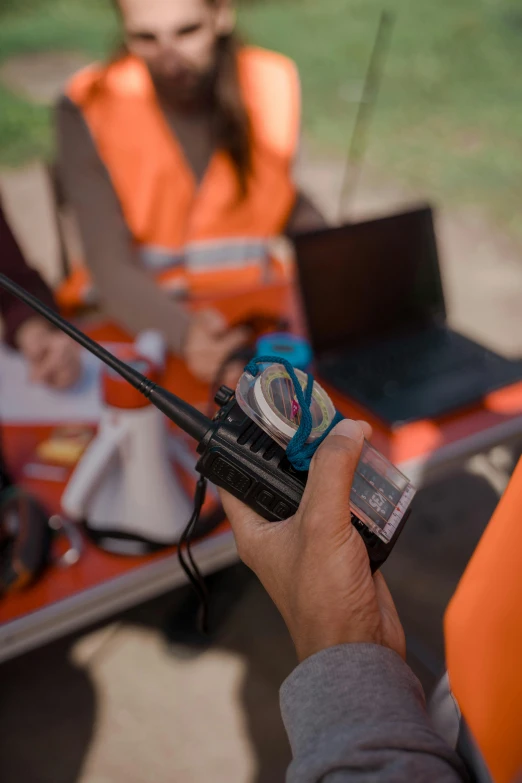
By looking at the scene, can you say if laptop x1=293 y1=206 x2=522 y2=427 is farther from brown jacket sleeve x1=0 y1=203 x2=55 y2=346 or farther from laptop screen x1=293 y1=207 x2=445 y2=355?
brown jacket sleeve x1=0 y1=203 x2=55 y2=346

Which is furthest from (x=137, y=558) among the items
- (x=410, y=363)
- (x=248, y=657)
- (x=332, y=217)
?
(x=332, y=217)

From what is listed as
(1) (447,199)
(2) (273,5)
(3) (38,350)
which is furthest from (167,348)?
(2) (273,5)

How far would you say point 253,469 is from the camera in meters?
0.59

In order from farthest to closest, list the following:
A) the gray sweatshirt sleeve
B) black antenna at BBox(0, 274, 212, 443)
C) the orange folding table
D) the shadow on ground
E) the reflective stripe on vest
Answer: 1. the reflective stripe on vest
2. the shadow on ground
3. the orange folding table
4. black antenna at BBox(0, 274, 212, 443)
5. the gray sweatshirt sleeve

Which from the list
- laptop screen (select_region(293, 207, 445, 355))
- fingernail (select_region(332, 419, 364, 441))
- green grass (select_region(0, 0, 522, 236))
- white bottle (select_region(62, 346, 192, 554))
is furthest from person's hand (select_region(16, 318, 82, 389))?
green grass (select_region(0, 0, 522, 236))

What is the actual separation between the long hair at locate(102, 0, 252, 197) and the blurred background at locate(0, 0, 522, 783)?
0.63m

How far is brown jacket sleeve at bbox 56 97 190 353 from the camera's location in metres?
1.38

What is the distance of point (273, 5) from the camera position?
8.52 metres

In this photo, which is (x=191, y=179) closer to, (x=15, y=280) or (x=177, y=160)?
(x=177, y=160)

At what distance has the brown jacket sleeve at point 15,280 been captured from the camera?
1.13 meters

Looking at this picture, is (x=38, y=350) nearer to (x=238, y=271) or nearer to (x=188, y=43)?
(x=238, y=271)

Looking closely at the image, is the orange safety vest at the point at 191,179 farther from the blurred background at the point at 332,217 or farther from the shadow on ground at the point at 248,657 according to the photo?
the shadow on ground at the point at 248,657

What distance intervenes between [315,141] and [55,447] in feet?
16.2

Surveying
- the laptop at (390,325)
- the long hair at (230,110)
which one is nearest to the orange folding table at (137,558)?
the laptop at (390,325)
